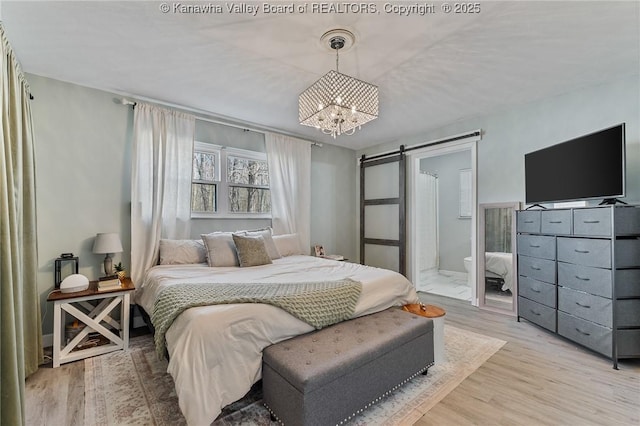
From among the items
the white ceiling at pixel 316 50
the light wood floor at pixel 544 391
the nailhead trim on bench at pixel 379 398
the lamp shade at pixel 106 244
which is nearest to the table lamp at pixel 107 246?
the lamp shade at pixel 106 244

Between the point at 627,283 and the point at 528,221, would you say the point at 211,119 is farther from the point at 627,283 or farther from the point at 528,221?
the point at 627,283

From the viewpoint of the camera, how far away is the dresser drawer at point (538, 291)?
2787 millimetres

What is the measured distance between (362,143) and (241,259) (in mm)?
3117

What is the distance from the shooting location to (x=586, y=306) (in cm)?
245

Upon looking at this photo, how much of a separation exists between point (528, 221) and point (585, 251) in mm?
682

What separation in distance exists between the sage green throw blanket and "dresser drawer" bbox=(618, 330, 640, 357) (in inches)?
83.8

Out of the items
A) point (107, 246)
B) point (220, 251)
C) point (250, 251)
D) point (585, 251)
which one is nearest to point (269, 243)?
point (250, 251)

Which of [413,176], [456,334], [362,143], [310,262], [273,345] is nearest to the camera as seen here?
[273,345]

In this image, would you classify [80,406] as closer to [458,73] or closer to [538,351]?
[538,351]

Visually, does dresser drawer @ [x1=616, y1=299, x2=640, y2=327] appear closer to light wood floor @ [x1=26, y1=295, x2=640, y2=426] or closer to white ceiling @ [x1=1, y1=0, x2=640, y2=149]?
light wood floor @ [x1=26, y1=295, x2=640, y2=426]

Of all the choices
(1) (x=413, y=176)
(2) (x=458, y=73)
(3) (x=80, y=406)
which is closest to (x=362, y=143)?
(1) (x=413, y=176)

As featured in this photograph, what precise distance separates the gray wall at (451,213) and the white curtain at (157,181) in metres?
4.60

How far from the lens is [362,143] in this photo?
5027 millimetres

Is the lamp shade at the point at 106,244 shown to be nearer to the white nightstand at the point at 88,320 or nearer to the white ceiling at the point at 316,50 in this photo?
the white nightstand at the point at 88,320
